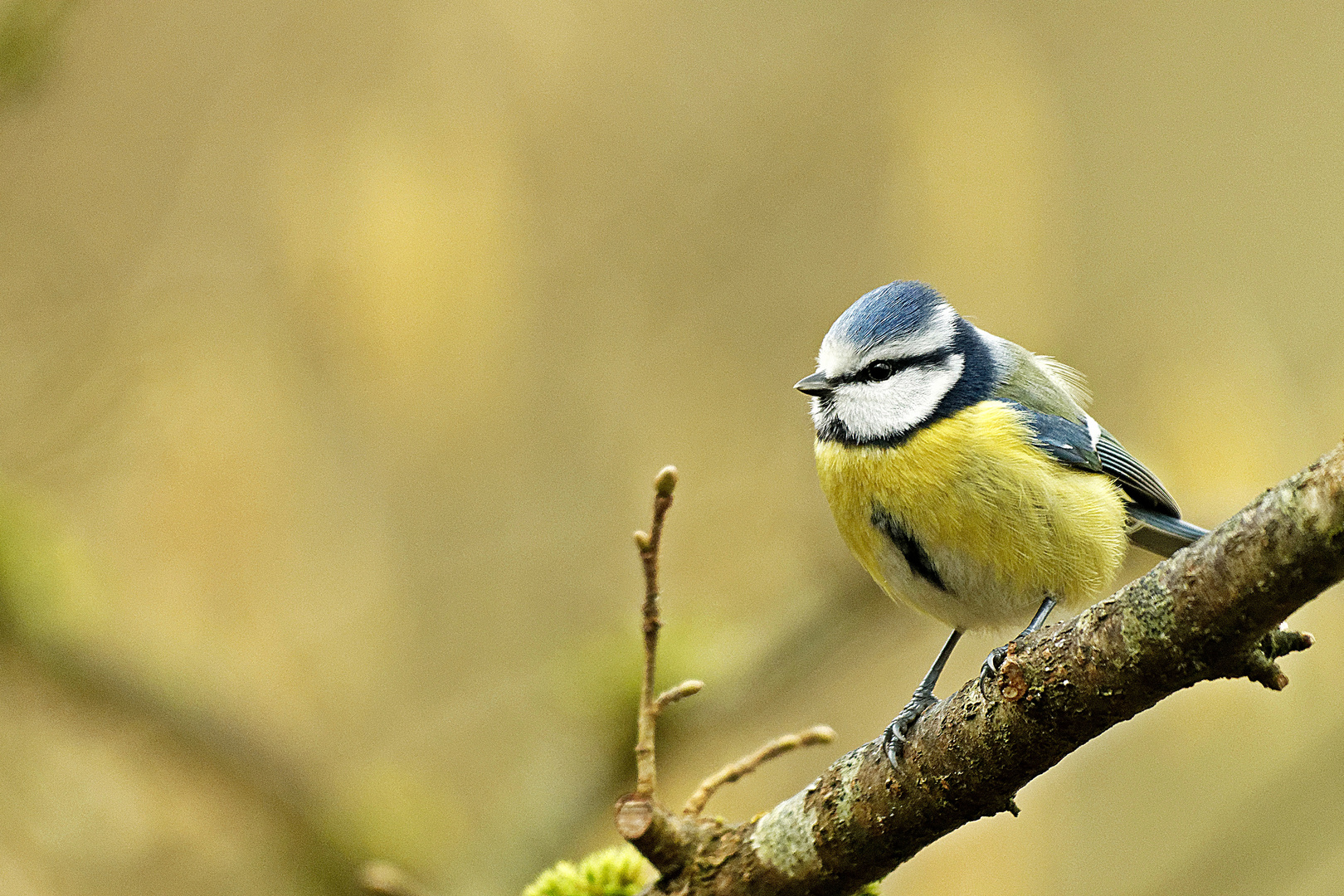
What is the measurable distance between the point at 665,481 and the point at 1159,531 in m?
1.53

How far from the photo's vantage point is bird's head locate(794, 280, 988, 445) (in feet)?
7.52

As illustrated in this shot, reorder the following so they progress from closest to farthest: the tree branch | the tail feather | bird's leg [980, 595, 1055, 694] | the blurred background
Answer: the tree branch → bird's leg [980, 595, 1055, 694] → the tail feather → the blurred background

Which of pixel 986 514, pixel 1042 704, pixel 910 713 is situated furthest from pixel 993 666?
pixel 986 514

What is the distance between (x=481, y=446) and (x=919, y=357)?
1336mm

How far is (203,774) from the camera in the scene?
9.58 ft

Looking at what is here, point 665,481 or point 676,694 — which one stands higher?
point 665,481

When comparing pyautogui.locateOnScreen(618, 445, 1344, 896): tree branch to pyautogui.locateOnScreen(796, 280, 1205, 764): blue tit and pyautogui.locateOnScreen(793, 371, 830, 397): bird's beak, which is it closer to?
pyautogui.locateOnScreen(796, 280, 1205, 764): blue tit

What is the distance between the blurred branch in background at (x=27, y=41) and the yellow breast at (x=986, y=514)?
2.00m

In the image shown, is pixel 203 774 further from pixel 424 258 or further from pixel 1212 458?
pixel 1212 458

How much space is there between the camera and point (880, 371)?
2332 mm

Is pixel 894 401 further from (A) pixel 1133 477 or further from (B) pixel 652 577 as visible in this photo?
(B) pixel 652 577

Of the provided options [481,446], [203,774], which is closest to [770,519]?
[481,446]

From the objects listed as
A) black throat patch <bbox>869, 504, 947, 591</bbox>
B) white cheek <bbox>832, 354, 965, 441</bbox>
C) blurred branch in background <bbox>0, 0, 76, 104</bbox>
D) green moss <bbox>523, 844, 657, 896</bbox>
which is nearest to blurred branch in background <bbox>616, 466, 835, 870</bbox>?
green moss <bbox>523, 844, 657, 896</bbox>

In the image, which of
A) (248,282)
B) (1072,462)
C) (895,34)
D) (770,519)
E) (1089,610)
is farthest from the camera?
(895,34)
